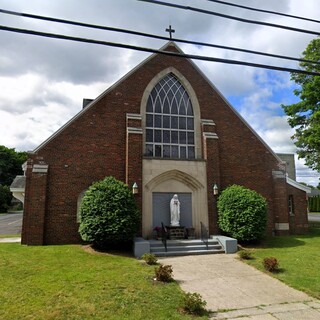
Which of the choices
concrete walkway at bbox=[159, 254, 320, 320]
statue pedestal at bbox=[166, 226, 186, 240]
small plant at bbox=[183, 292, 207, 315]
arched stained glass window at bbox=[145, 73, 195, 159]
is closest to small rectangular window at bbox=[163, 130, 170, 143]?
arched stained glass window at bbox=[145, 73, 195, 159]

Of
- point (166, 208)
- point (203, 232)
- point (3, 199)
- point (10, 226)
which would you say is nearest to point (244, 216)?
point (203, 232)

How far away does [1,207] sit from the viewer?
169 feet

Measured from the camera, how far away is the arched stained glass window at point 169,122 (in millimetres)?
15617

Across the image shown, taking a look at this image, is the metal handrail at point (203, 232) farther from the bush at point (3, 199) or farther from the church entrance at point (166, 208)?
the bush at point (3, 199)

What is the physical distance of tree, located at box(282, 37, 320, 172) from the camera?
18859mm

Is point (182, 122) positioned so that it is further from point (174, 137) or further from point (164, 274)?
point (164, 274)

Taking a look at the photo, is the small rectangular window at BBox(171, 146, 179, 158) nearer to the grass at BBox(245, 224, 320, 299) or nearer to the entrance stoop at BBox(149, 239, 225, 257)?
the entrance stoop at BBox(149, 239, 225, 257)

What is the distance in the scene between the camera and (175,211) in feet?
46.8

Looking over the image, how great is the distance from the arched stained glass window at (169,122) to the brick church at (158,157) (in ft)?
0.19

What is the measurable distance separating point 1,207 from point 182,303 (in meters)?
54.2

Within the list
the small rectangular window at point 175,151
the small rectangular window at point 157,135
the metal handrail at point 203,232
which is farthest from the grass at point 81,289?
the small rectangular window at point 157,135

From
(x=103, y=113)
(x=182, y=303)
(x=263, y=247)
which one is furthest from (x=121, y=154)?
(x=182, y=303)

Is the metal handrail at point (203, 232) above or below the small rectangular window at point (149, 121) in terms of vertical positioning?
below

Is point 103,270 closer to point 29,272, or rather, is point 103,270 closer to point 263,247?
point 29,272
